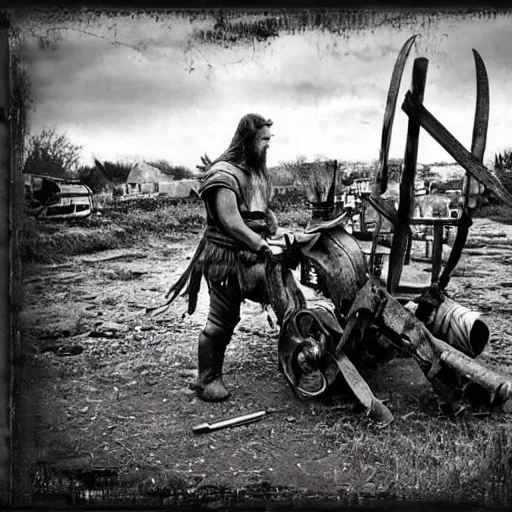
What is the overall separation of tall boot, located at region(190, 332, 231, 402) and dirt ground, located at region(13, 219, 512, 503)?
0.16ft

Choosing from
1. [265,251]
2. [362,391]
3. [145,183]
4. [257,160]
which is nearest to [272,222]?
[265,251]

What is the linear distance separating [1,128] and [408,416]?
2.53 m

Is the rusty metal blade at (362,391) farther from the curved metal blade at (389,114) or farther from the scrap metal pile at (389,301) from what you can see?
the curved metal blade at (389,114)

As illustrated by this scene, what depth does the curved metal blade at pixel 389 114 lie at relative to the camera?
312 cm

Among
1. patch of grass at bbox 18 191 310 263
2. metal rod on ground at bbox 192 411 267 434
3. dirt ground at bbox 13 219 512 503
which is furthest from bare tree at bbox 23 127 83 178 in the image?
metal rod on ground at bbox 192 411 267 434

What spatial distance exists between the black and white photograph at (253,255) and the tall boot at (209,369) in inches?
0.5

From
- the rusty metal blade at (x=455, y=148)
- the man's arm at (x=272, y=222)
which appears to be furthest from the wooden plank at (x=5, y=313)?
the rusty metal blade at (x=455, y=148)

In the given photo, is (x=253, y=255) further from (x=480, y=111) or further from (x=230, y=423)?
(x=480, y=111)

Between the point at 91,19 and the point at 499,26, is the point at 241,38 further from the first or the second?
the point at 499,26

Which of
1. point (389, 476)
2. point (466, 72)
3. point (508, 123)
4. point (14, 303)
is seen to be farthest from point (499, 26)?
point (14, 303)

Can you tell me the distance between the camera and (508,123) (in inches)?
127

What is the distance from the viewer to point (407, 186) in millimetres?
3230

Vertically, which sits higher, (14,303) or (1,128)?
(1,128)

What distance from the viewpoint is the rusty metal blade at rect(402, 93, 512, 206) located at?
10.1 feet
